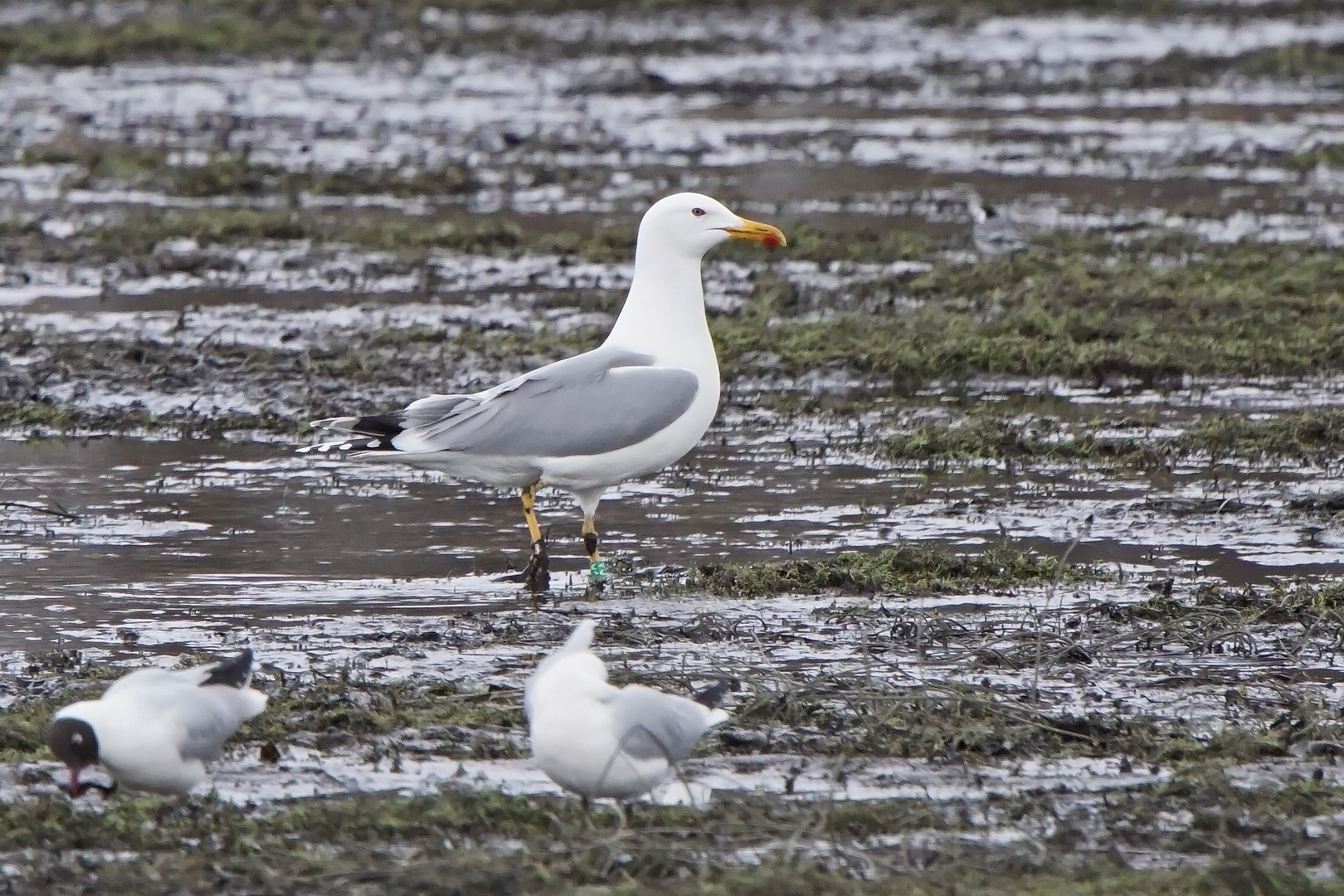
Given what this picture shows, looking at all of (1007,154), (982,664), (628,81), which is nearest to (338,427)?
(982,664)

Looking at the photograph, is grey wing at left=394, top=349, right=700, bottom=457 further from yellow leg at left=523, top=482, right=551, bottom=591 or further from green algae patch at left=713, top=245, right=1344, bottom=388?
green algae patch at left=713, top=245, right=1344, bottom=388

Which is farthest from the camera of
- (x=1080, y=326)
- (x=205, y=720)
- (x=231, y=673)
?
(x=1080, y=326)

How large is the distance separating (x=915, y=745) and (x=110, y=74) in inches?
970

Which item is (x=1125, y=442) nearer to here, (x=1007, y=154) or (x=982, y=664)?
(x=982, y=664)

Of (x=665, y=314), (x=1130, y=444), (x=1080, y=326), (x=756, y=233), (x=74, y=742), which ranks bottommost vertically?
(x=1130, y=444)

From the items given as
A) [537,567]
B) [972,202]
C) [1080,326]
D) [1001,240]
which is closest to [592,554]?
[537,567]

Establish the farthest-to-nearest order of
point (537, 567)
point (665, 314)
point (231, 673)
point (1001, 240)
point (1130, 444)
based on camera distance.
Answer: point (1001, 240) < point (1130, 444) < point (665, 314) < point (537, 567) < point (231, 673)

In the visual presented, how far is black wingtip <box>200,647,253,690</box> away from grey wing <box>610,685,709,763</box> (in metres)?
1.11

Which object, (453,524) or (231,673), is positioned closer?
(231,673)

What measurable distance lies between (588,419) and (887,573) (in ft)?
4.39

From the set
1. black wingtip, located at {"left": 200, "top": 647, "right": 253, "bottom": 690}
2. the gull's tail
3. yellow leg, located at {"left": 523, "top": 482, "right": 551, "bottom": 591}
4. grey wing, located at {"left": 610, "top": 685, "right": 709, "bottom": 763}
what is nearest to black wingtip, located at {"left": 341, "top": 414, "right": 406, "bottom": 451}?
the gull's tail

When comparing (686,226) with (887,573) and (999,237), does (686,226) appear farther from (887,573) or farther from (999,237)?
(999,237)

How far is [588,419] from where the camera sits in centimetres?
816

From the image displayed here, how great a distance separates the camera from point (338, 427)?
834 cm
